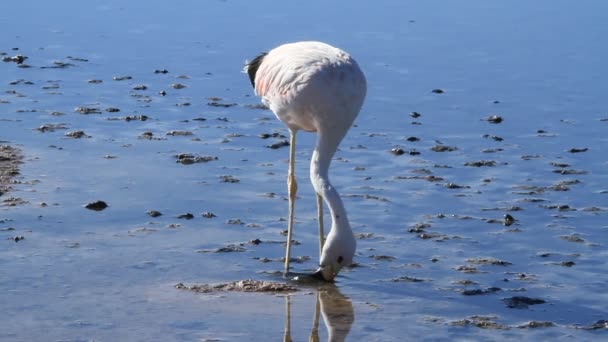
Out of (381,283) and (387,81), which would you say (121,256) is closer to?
(381,283)

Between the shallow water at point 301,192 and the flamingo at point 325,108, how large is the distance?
41 cm

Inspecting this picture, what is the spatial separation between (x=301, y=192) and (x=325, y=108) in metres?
2.38

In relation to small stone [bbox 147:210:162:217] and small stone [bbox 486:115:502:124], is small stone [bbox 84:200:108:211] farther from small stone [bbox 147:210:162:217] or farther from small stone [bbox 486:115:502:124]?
small stone [bbox 486:115:502:124]

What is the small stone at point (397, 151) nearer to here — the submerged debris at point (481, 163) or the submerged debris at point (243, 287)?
the submerged debris at point (481, 163)

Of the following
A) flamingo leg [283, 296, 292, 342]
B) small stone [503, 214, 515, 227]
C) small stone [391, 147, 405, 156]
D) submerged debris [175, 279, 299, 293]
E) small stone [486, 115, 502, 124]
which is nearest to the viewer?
flamingo leg [283, 296, 292, 342]

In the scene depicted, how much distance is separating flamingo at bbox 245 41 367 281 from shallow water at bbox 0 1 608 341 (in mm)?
415

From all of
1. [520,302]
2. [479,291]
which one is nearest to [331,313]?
[479,291]

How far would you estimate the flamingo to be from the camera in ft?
27.7

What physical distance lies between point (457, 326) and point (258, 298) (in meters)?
1.34

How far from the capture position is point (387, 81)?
1559 cm

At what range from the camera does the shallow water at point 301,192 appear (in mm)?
8305

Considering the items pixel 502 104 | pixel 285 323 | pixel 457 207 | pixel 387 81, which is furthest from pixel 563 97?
pixel 285 323

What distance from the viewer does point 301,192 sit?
36.2 feet

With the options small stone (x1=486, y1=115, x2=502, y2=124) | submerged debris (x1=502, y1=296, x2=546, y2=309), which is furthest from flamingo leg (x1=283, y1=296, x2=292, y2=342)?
small stone (x1=486, y1=115, x2=502, y2=124)
